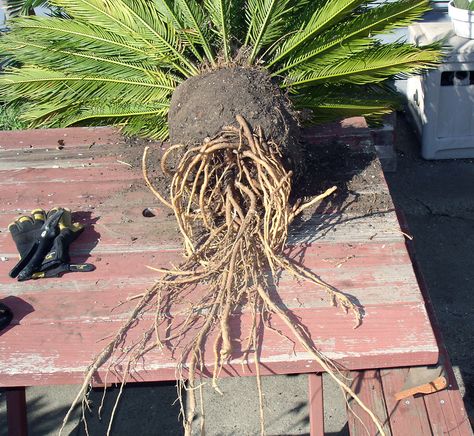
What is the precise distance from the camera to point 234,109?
2697mm

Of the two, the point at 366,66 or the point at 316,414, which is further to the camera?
the point at 366,66

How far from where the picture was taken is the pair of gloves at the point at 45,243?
2523 millimetres

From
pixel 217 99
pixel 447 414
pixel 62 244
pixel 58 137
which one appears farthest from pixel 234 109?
pixel 447 414

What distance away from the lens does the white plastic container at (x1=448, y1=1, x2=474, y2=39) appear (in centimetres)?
495

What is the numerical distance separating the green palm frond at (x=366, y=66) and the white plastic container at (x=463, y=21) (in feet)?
6.26

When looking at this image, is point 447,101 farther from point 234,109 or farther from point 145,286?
point 145,286

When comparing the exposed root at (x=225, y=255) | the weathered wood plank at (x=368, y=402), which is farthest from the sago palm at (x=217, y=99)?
the weathered wood plank at (x=368, y=402)

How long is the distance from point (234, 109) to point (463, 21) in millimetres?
3040

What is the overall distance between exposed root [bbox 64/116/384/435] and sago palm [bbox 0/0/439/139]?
0.68m

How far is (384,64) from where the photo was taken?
3.25m

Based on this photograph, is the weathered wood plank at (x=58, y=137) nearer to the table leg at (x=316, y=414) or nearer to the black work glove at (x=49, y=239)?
the black work glove at (x=49, y=239)

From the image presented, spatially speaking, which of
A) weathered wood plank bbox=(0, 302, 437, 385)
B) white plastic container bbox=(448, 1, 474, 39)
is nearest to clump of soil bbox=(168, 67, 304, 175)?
weathered wood plank bbox=(0, 302, 437, 385)

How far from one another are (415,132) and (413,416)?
12.3ft

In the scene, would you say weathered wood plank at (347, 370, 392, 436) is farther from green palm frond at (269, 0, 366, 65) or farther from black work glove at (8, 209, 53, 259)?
green palm frond at (269, 0, 366, 65)
